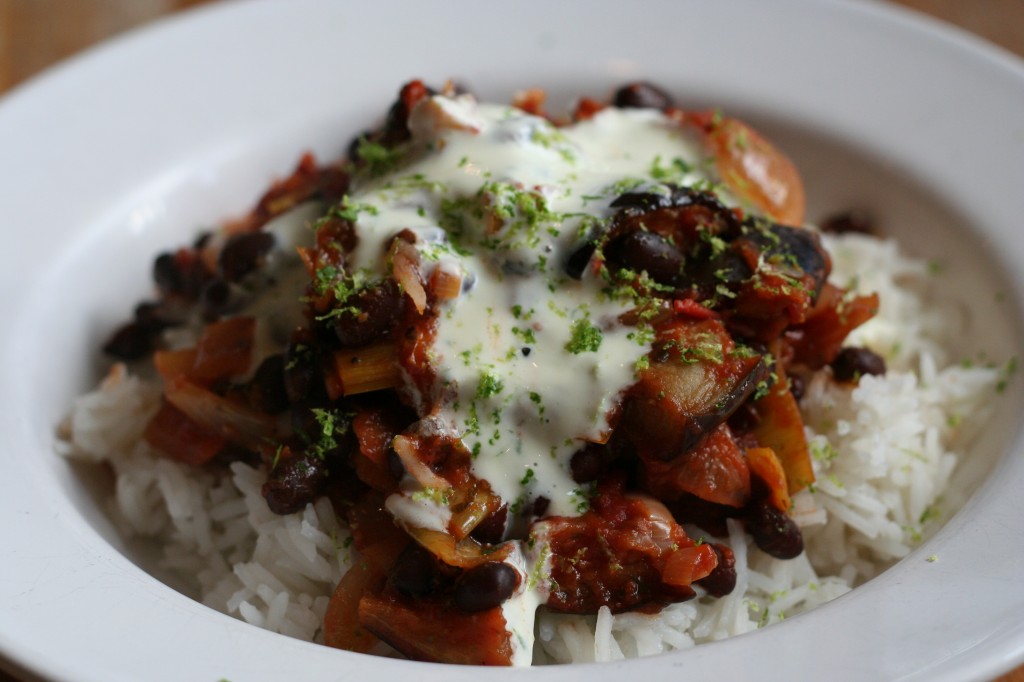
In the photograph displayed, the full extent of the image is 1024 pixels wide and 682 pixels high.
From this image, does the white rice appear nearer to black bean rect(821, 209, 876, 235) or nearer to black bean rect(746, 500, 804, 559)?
black bean rect(746, 500, 804, 559)

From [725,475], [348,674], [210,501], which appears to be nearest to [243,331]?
[210,501]

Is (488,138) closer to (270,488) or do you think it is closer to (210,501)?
(270,488)

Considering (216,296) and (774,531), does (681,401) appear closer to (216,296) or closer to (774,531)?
(774,531)

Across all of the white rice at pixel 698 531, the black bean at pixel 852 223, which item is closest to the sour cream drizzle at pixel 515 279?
the white rice at pixel 698 531

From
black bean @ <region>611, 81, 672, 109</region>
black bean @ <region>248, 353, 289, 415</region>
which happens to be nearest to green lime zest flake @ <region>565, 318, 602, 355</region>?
black bean @ <region>248, 353, 289, 415</region>

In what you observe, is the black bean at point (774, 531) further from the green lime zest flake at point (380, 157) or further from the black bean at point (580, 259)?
the green lime zest flake at point (380, 157)
